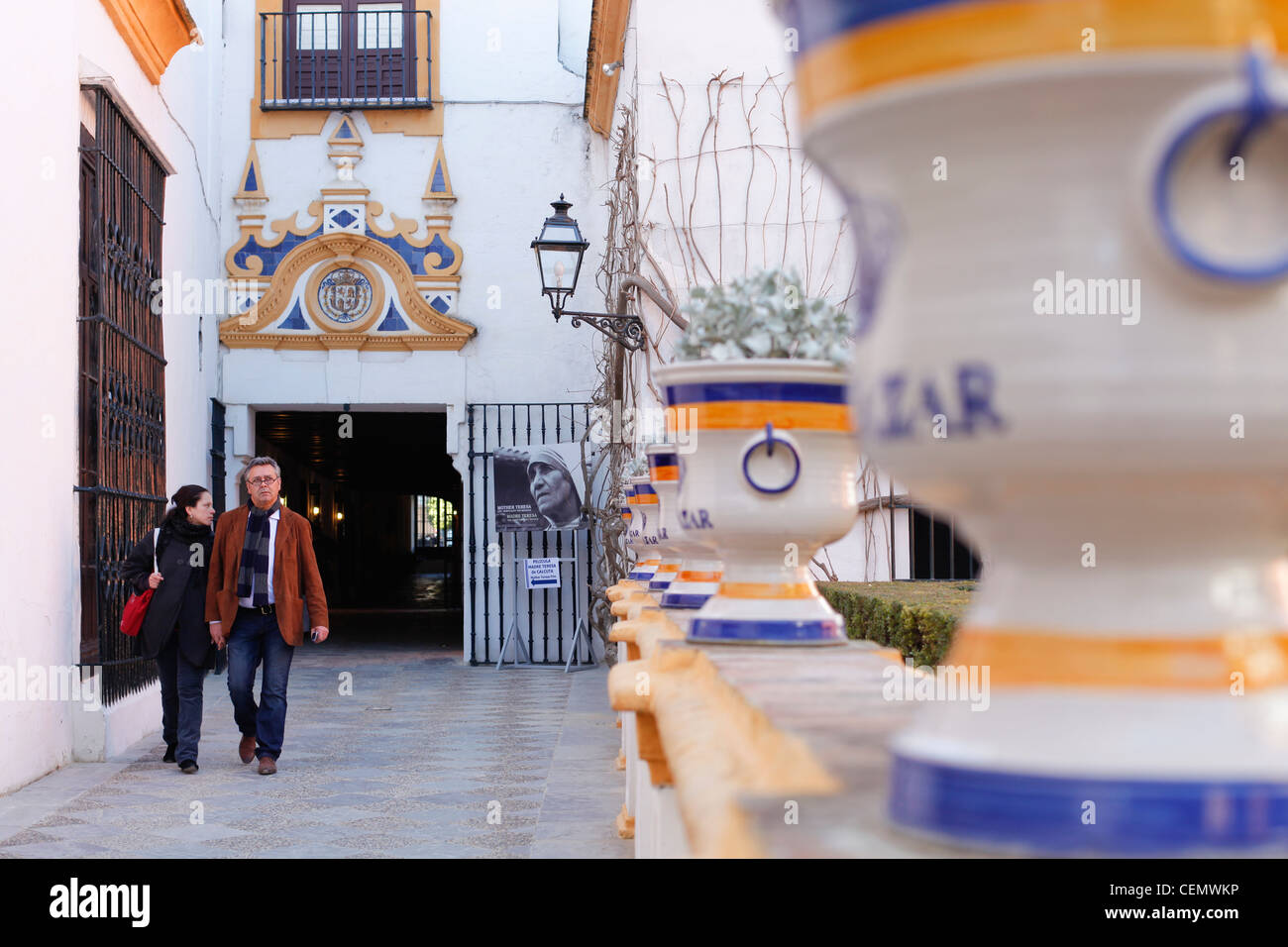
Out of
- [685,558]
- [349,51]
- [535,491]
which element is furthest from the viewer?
[349,51]

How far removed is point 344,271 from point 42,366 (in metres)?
6.32

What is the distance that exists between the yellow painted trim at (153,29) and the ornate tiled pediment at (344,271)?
9.76 feet

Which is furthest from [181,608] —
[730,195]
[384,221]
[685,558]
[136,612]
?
[384,221]

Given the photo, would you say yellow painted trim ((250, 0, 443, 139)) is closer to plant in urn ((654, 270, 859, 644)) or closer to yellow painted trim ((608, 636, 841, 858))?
plant in urn ((654, 270, 859, 644))

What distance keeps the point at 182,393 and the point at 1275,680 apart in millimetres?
10721

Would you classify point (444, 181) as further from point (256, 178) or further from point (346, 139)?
point (256, 178)

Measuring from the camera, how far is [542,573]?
41.5 feet

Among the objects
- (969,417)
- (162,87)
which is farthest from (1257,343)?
(162,87)

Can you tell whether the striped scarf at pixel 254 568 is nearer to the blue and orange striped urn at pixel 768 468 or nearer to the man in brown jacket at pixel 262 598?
the man in brown jacket at pixel 262 598

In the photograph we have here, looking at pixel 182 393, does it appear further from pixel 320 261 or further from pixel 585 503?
pixel 585 503

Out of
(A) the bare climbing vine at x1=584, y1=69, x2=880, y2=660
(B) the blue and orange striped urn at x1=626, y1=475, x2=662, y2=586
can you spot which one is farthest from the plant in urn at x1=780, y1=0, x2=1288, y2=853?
(A) the bare climbing vine at x1=584, y1=69, x2=880, y2=660

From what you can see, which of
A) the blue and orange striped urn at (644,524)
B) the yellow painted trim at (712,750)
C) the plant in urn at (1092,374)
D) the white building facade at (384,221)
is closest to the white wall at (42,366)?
the blue and orange striped urn at (644,524)

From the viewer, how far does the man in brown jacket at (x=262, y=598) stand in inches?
271

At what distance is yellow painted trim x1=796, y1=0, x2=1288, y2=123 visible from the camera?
2.92ft
